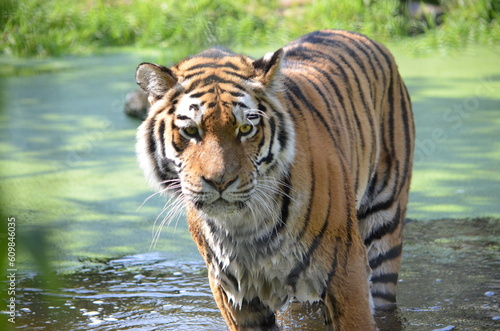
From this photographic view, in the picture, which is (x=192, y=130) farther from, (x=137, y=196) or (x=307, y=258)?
(x=137, y=196)

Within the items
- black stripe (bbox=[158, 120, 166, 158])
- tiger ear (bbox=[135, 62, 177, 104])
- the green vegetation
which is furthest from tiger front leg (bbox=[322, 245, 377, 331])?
the green vegetation

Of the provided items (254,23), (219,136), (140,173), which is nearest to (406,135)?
(219,136)

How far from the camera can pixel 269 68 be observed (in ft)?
6.66

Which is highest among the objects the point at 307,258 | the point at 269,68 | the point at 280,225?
the point at 269,68

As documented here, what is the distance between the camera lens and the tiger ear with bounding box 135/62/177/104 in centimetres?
200

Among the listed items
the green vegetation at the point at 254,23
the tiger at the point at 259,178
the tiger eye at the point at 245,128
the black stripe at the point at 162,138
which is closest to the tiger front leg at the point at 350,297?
the tiger at the point at 259,178

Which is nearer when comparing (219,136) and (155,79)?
(219,136)

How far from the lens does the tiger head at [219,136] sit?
187 cm

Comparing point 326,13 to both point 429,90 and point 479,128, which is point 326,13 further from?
point 479,128

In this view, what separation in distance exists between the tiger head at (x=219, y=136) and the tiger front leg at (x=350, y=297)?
12.1 inches

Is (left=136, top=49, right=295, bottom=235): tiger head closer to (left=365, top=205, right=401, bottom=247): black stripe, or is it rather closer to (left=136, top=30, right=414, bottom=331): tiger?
(left=136, top=30, right=414, bottom=331): tiger

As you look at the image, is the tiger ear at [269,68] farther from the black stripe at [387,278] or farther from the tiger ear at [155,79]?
the black stripe at [387,278]

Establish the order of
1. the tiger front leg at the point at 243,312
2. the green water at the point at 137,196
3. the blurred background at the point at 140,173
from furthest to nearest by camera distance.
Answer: the green water at the point at 137,196
the blurred background at the point at 140,173
the tiger front leg at the point at 243,312

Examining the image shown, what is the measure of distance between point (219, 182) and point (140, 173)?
9.90ft
